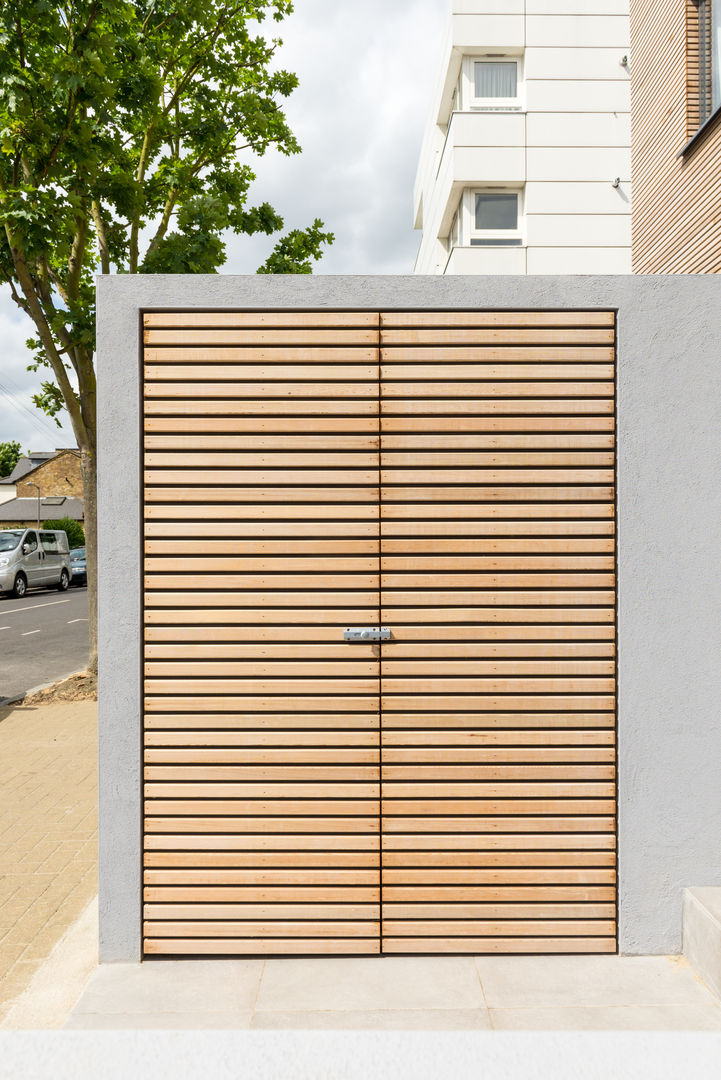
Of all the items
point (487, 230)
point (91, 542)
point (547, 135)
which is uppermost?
point (547, 135)

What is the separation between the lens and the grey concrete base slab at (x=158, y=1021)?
126 inches

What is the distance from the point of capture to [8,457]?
93625 millimetres

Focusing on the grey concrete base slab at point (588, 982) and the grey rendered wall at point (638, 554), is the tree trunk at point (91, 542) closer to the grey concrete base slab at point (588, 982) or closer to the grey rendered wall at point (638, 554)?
the grey rendered wall at point (638, 554)

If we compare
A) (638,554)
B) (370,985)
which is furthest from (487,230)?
(370,985)

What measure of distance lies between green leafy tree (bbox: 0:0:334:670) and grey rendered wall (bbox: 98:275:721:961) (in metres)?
5.69

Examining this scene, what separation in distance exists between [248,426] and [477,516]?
1.23 meters

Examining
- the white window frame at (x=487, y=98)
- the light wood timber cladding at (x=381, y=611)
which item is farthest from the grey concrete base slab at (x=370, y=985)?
the white window frame at (x=487, y=98)

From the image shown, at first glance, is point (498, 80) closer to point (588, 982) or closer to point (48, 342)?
point (48, 342)

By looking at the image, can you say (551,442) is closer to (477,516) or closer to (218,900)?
(477,516)

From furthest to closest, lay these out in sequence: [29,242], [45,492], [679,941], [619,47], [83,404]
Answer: [45,492] → [619,47] → [83,404] → [29,242] → [679,941]

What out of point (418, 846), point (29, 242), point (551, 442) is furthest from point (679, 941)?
point (29, 242)

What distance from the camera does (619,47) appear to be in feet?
60.6

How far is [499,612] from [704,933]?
170 cm

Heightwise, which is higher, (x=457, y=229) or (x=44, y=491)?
(x=457, y=229)
